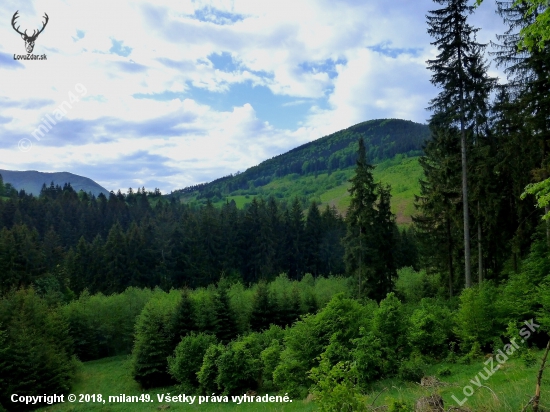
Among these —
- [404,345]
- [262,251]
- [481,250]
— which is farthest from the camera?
[262,251]

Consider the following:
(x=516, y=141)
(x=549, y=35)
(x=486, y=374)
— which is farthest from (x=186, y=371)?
(x=549, y=35)

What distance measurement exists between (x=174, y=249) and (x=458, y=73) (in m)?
60.8

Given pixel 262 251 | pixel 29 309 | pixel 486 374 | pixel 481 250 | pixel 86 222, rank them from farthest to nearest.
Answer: pixel 86 222, pixel 262 251, pixel 29 309, pixel 481 250, pixel 486 374

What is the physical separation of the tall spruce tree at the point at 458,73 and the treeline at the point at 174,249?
3845 centimetres

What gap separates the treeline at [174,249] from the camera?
2392 inches

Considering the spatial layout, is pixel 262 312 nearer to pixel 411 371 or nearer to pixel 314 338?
pixel 314 338

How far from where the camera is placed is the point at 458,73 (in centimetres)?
2122

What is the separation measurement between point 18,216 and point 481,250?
92203mm

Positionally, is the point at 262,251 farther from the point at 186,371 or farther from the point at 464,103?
the point at 464,103

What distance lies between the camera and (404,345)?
17.8 m

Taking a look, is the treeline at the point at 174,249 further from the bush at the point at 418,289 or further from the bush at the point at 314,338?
the bush at the point at 314,338

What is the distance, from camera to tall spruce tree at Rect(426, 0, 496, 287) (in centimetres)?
2072

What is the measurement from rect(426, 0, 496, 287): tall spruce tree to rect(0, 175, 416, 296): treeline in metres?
38.5

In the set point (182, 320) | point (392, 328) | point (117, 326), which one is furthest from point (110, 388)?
point (392, 328)
